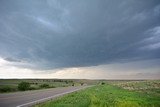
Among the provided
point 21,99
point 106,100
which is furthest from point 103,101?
point 21,99

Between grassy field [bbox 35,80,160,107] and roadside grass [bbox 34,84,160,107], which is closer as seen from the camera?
roadside grass [bbox 34,84,160,107]

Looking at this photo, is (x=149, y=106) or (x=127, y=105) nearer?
(x=127, y=105)

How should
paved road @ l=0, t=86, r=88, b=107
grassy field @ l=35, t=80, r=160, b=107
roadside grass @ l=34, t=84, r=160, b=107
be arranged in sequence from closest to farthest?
roadside grass @ l=34, t=84, r=160, b=107 → grassy field @ l=35, t=80, r=160, b=107 → paved road @ l=0, t=86, r=88, b=107

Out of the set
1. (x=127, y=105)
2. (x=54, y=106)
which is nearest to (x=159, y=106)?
(x=127, y=105)

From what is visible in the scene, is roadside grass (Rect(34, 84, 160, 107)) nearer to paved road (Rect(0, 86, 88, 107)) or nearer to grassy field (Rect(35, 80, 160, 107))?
grassy field (Rect(35, 80, 160, 107))

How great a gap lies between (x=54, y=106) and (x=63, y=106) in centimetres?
92

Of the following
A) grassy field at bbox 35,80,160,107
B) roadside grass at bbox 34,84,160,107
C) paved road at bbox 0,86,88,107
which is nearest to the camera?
roadside grass at bbox 34,84,160,107

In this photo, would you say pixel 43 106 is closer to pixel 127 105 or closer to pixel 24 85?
pixel 127 105

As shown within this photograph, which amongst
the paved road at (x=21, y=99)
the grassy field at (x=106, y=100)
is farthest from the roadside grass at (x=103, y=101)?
the paved road at (x=21, y=99)

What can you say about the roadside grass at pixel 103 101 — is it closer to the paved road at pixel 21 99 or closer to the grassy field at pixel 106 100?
the grassy field at pixel 106 100

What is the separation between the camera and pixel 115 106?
18359mm

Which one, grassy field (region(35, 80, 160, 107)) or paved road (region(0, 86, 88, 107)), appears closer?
grassy field (region(35, 80, 160, 107))

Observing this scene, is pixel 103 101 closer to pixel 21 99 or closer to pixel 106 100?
pixel 106 100

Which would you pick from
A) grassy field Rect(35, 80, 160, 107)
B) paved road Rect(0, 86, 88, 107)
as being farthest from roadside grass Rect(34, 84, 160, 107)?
paved road Rect(0, 86, 88, 107)
